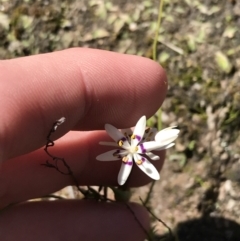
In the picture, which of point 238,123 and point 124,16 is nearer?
point 238,123

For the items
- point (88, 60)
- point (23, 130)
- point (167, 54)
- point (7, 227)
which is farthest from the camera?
point (167, 54)

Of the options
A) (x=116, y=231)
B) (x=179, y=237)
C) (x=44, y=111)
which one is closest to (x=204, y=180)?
(x=179, y=237)

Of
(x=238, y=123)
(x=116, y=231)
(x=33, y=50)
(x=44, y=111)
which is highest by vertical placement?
(x=44, y=111)

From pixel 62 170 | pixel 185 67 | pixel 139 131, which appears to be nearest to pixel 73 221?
pixel 62 170

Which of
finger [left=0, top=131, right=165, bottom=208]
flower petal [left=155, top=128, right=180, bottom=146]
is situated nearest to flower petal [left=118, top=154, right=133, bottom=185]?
flower petal [left=155, top=128, right=180, bottom=146]

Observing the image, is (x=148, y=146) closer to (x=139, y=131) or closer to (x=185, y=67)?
(x=139, y=131)

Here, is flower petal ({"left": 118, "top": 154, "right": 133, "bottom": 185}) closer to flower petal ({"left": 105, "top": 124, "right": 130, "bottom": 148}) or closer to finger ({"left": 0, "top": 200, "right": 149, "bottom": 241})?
flower petal ({"left": 105, "top": 124, "right": 130, "bottom": 148})

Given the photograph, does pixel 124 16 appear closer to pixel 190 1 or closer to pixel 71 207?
pixel 190 1

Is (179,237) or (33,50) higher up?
(33,50)
